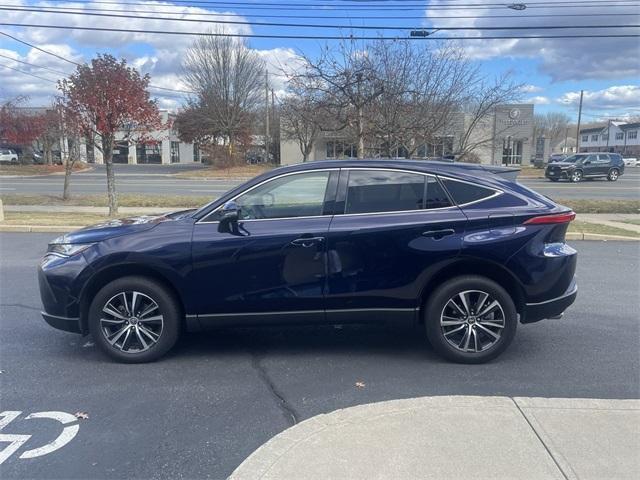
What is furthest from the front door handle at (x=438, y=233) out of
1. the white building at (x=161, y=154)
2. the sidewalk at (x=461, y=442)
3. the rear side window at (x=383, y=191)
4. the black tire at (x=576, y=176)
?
the white building at (x=161, y=154)

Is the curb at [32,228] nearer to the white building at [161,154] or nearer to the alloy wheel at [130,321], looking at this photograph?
the alloy wheel at [130,321]

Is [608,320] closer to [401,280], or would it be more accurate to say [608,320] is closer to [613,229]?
[401,280]

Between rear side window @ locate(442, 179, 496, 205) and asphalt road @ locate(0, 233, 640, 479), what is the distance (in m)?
1.43

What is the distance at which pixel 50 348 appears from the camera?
499 cm

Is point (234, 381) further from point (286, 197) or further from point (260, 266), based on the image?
point (286, 197)

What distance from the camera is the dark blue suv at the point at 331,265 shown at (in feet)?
14.4

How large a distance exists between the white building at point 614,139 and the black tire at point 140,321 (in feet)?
366

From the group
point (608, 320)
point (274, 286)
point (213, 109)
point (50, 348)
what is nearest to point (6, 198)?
point (50, 348)

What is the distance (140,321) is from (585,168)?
119 ft

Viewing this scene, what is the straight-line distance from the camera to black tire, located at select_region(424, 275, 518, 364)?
4.42 meters

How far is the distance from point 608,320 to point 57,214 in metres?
14.5

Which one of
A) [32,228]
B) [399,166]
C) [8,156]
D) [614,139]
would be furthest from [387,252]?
[614,139]

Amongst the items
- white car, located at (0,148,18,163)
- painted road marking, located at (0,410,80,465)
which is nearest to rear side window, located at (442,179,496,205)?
painted road marking, located at (0,410,80,465)

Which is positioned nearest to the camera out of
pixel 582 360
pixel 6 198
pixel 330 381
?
pixel 330 381
